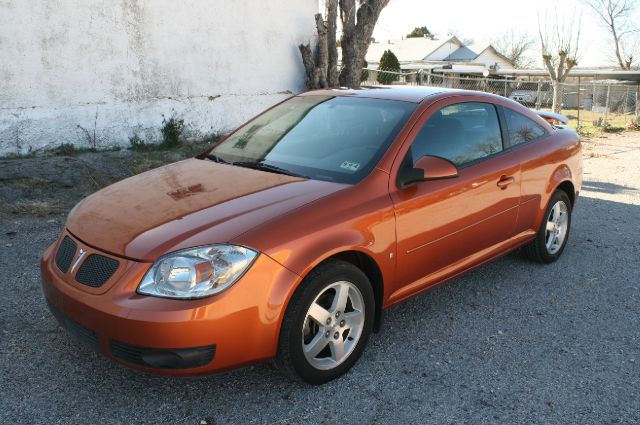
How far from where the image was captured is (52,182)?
725 centimetres

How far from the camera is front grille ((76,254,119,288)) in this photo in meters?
2.85

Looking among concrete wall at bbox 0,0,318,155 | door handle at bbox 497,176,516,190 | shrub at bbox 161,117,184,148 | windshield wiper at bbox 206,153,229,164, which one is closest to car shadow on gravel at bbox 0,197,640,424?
door handle at bbox 497,176,516,190

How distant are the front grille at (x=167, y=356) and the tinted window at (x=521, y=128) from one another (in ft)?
10.1

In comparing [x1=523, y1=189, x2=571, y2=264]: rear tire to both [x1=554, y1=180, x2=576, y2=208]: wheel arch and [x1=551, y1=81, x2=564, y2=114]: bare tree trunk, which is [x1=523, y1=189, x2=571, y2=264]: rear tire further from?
[x1=551, y1=81, x2=564, y2=114]: bare tree trunk

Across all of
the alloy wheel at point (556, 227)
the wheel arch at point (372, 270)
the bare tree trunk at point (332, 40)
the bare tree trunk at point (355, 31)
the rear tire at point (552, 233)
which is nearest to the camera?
the wheel arch at point (372, 270)

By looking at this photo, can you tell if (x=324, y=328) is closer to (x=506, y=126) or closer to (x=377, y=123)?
(x=377, y=123)

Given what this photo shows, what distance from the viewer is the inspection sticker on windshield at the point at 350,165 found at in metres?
3.56

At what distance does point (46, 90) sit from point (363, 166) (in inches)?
260

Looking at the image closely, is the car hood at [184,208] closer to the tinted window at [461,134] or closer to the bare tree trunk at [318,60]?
the tinted window at [461,134]

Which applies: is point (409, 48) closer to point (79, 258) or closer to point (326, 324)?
point (326, 324)

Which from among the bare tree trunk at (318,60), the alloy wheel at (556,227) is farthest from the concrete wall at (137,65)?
the alloy wheel at (556,227)

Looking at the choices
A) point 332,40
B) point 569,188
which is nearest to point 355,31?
point 332,40

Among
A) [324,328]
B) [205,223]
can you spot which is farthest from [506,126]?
[205,223]

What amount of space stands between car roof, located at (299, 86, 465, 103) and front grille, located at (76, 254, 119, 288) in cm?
226
